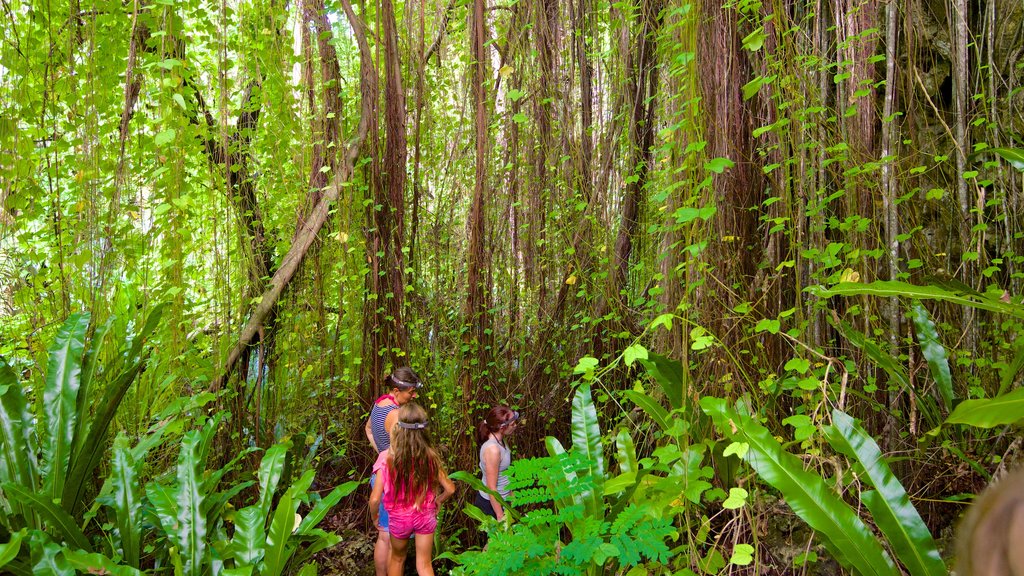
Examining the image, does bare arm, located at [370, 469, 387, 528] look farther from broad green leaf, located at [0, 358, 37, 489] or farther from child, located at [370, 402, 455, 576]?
broad green leaf, located at [0, 358, 37, 489]

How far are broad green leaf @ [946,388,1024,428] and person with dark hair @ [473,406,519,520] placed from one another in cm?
215

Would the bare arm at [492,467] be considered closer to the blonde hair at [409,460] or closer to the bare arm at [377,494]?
the blonde hair at [409,460]

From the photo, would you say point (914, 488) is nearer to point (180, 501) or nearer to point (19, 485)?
point (180, 501)

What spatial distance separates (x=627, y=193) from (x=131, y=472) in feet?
9.48

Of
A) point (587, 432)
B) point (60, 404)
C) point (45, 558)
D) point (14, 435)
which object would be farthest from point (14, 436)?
point (587, 432)

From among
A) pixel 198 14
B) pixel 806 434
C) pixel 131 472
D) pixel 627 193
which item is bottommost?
pixel 131 472

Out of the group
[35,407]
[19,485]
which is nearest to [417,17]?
[35,407]

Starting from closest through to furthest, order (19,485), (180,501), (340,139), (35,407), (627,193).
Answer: (19,485) < (180,501) < (35,407) < (340,139) < (627,193)

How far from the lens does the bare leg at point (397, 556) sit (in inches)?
121

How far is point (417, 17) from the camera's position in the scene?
4.26 metres

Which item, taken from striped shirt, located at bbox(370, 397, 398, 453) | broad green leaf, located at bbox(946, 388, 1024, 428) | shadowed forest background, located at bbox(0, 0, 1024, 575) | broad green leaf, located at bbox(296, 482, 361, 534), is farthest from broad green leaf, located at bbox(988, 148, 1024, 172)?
striped shirt, located at bbox(370, 397, 398, 453)

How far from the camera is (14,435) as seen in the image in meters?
2.59

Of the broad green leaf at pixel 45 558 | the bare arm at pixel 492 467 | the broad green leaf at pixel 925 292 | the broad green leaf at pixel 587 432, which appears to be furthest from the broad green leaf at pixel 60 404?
the broad green leaf at pixel 925 292

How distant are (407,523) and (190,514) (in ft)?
2.90
